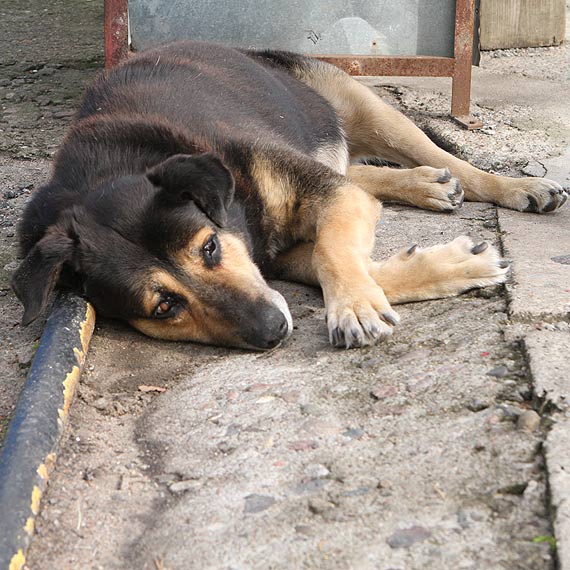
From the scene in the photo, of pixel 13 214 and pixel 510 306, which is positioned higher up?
pixel 510 306

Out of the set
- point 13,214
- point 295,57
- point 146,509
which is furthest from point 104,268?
point 295,57

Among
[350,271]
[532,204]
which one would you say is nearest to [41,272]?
[350,271]

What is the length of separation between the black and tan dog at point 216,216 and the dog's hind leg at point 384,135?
0.03m

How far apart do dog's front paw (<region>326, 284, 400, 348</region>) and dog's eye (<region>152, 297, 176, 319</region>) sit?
2.00ft

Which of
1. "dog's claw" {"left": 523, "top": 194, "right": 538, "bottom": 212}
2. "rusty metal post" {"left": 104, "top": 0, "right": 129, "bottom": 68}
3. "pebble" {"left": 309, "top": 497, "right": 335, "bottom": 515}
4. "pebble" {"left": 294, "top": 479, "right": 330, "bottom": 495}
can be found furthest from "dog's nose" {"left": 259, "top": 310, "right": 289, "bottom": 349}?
"rusty metal post" {"left": 104, "top": 0, "right": 129, "bottom": 68}

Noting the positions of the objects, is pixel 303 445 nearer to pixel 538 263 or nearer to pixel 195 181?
pixel 195 181

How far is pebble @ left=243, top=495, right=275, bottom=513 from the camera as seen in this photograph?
8.23ft

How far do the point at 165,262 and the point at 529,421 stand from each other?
60.6 inches

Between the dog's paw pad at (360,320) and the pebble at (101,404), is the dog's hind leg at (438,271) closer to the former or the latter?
the dog's paw pad at (360,320)

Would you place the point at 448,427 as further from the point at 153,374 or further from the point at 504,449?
the point at 153,374

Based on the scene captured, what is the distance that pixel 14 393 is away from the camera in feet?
11.5

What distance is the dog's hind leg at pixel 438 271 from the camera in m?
3.75

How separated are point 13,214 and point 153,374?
2.31 m

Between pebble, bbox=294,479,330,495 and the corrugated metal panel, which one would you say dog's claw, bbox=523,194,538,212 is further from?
pebble, bbox=294,479,330,495
